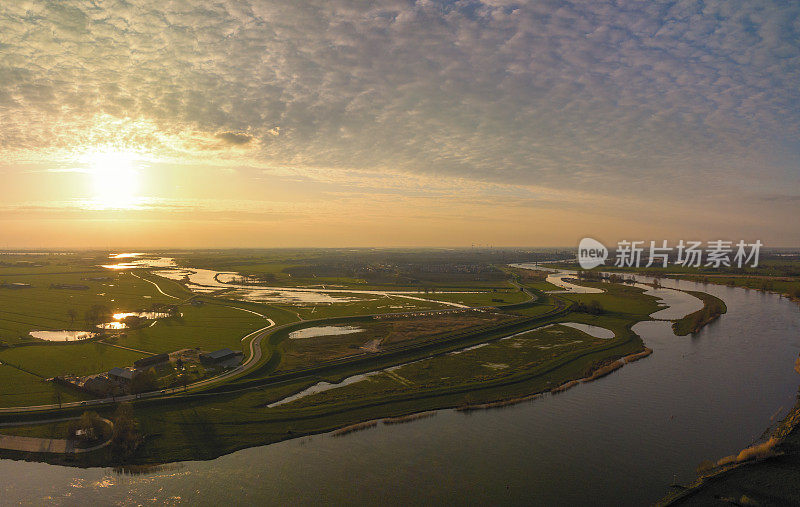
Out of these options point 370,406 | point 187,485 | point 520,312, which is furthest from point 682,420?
point 520,312

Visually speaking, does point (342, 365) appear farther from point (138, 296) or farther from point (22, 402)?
point (138, 296)

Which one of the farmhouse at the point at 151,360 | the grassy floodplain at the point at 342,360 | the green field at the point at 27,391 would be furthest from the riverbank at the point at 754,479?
the farmhouse at the point at 151,360

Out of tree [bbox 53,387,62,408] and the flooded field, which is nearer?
tree [bbox 53,387,62,408]

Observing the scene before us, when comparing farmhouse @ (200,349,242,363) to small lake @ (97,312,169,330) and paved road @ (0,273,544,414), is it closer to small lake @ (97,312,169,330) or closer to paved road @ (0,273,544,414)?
paved road @ (0,273,544,414)

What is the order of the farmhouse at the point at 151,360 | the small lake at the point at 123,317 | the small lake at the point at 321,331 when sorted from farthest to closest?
the small lake at the point at 123,317
the small lake at the point at 321,331
the farmhouse at the point at 151,360

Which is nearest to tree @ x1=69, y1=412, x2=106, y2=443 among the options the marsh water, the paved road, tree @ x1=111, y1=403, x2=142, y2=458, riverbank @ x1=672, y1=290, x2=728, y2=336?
tree @ x1=111, y1=403, x2=142, y2=458

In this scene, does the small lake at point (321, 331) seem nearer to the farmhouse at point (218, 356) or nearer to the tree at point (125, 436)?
the farmhouse at point (218, 356)
